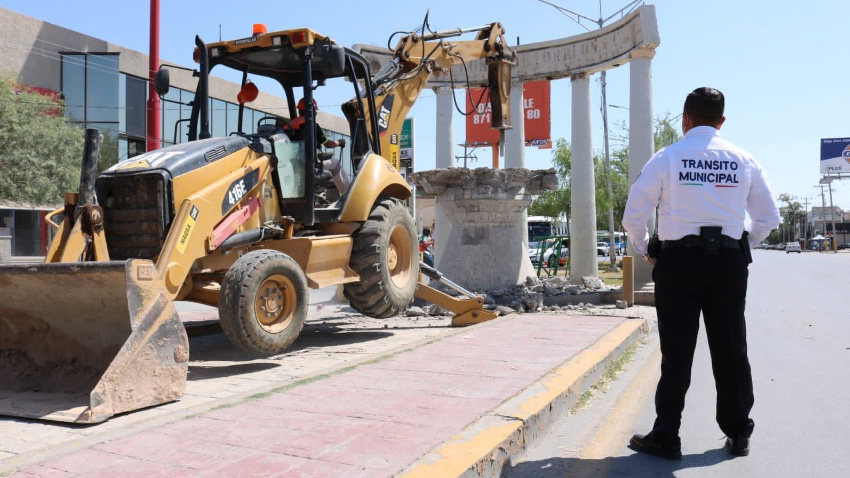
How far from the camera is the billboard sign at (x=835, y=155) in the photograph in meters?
71.8

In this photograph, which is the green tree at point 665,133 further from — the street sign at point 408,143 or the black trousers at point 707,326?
the black trousers at point 707,326

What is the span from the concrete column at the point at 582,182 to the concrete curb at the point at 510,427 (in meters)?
9.73

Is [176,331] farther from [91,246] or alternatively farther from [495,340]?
[495,340]

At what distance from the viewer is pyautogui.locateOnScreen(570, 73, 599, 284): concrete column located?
15766 millimetres

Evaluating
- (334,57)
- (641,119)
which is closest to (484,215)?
(641,119)

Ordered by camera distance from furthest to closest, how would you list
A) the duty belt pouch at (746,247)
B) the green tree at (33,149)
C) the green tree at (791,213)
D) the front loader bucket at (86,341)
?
the green tree at (791,213) → the green tree at (33,149) → the front loader bucket at (86,341) → the duty belt pouch at (746,247)

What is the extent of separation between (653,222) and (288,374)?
9.05m

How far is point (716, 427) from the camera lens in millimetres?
4699

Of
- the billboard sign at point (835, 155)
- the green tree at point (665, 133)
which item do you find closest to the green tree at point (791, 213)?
the billboard sign at point (835, 155)

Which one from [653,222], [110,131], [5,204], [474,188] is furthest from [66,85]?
[653,222]

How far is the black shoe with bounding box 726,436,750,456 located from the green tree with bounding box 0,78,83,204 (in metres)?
27.7

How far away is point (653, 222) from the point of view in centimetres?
1338

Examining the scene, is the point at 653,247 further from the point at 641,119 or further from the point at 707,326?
the point at 641,119

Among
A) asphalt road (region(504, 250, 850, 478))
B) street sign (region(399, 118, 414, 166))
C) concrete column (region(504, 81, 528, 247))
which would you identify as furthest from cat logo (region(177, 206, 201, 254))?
street sign (region(399, 118, 414, 166))
